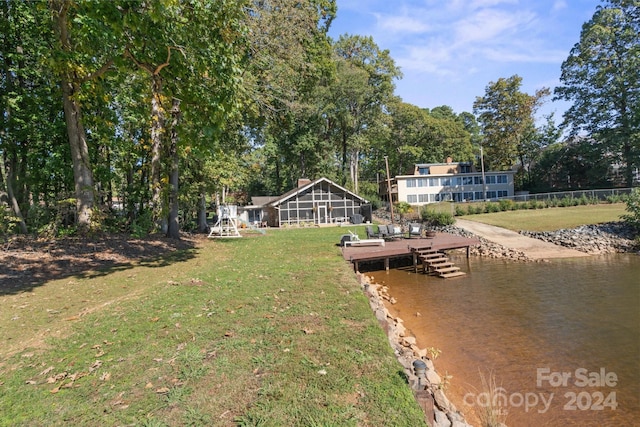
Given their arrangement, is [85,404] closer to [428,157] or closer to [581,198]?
[581,198]

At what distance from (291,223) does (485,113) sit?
108ft

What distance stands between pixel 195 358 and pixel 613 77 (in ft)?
154

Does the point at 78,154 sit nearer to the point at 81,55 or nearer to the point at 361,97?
the point at 81,55

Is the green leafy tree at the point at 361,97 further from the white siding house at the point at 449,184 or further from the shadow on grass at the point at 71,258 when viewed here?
the shadow on grass at the point at 71,258

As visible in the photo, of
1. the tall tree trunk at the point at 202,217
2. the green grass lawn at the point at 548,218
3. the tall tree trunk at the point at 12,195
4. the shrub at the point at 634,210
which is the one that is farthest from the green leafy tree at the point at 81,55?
the shrub at the point at 634,210

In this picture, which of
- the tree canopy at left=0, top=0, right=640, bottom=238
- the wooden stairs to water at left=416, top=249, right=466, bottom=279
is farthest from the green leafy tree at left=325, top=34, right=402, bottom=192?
the wooden stairs to water at left=416, top=249, right=466, bottom=279

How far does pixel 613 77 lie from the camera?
3384 centimetres

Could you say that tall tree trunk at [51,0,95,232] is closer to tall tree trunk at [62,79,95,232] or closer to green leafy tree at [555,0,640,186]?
tall tree trunk at [62,79,95,232]

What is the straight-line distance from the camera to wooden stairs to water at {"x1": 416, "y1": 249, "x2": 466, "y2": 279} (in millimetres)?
12834

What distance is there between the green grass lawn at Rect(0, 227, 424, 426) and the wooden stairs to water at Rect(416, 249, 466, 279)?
714 cm

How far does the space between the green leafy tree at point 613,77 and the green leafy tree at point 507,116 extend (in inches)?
229

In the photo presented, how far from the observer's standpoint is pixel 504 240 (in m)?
19.4

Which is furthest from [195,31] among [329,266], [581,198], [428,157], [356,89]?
[428,157]

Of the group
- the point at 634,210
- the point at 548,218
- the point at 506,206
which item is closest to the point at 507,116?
the point at 506,206
